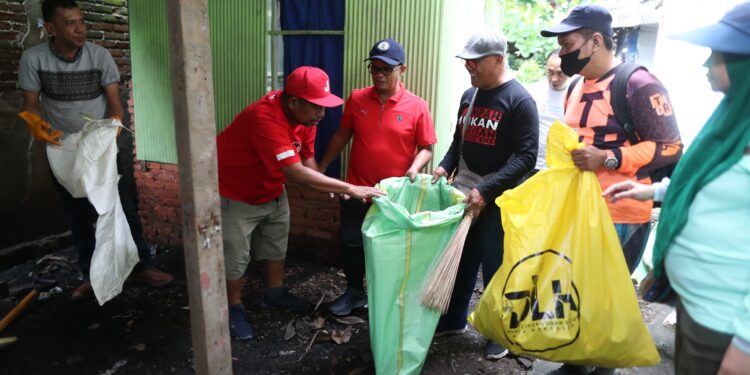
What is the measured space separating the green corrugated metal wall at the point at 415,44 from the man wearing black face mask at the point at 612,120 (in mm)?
1305

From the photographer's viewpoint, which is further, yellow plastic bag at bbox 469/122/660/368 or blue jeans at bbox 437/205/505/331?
blue jeans at bbox 437/205/505/331

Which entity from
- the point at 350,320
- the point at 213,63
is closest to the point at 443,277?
the point at 350,320

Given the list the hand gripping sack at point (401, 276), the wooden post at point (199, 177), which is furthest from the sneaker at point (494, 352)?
the wooden post at point (199, 177)

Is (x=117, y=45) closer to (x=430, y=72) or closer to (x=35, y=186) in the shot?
(x=35, y=186)

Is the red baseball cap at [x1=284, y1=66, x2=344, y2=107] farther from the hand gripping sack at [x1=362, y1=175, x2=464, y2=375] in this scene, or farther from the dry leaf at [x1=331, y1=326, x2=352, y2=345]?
the dry leaf at [x1=331, y1=326, x2=352, y2=345]

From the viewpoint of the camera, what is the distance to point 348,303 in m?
3.45

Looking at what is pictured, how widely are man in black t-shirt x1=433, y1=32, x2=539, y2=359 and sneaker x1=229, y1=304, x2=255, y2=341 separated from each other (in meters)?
1.40

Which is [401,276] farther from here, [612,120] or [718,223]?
[718,223]

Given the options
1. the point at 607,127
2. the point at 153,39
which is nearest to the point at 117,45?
the point at 153,39

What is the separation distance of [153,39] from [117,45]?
45 centimetres

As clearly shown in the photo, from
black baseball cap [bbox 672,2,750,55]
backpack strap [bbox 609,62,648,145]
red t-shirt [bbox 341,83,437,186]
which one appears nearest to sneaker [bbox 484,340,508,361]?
red t-shirt [bbox 341,83,437,186]

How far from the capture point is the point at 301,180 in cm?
279

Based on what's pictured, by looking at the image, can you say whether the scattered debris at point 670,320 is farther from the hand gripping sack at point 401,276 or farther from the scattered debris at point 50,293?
the scattered debris at point 50,293

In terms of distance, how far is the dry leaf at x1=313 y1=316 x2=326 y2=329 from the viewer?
330 centimetres
